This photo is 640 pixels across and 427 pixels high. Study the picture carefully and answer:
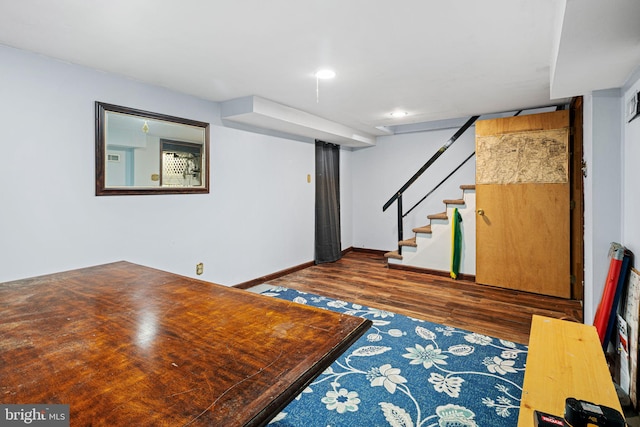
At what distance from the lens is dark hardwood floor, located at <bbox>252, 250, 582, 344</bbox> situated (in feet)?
9.82

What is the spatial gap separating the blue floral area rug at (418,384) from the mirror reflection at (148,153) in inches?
87.4

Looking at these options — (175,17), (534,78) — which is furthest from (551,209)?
(175,17)

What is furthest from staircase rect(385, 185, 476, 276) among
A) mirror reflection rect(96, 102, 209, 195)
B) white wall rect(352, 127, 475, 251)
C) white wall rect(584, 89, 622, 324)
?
mirror reflection rect(96, 102, 209, 195)

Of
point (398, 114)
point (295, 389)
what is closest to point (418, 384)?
point (295, 389)

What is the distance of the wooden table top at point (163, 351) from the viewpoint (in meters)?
0.66

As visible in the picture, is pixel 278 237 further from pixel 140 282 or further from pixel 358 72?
pixel 140 282

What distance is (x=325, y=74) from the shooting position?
269 cm

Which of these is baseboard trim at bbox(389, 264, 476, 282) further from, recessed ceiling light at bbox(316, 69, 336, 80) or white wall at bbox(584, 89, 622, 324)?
recessed ceiling light at bbox(316, 69, 336, 80)

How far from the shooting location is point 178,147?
3201mm

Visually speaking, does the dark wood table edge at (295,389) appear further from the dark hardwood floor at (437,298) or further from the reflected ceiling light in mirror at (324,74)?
the dark hardwood floor at (437,298)

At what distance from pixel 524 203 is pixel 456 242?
93 cm

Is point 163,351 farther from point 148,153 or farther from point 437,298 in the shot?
point 437,298

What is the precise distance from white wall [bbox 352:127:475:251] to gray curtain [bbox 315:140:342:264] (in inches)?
25.7

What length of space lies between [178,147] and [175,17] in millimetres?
1572
